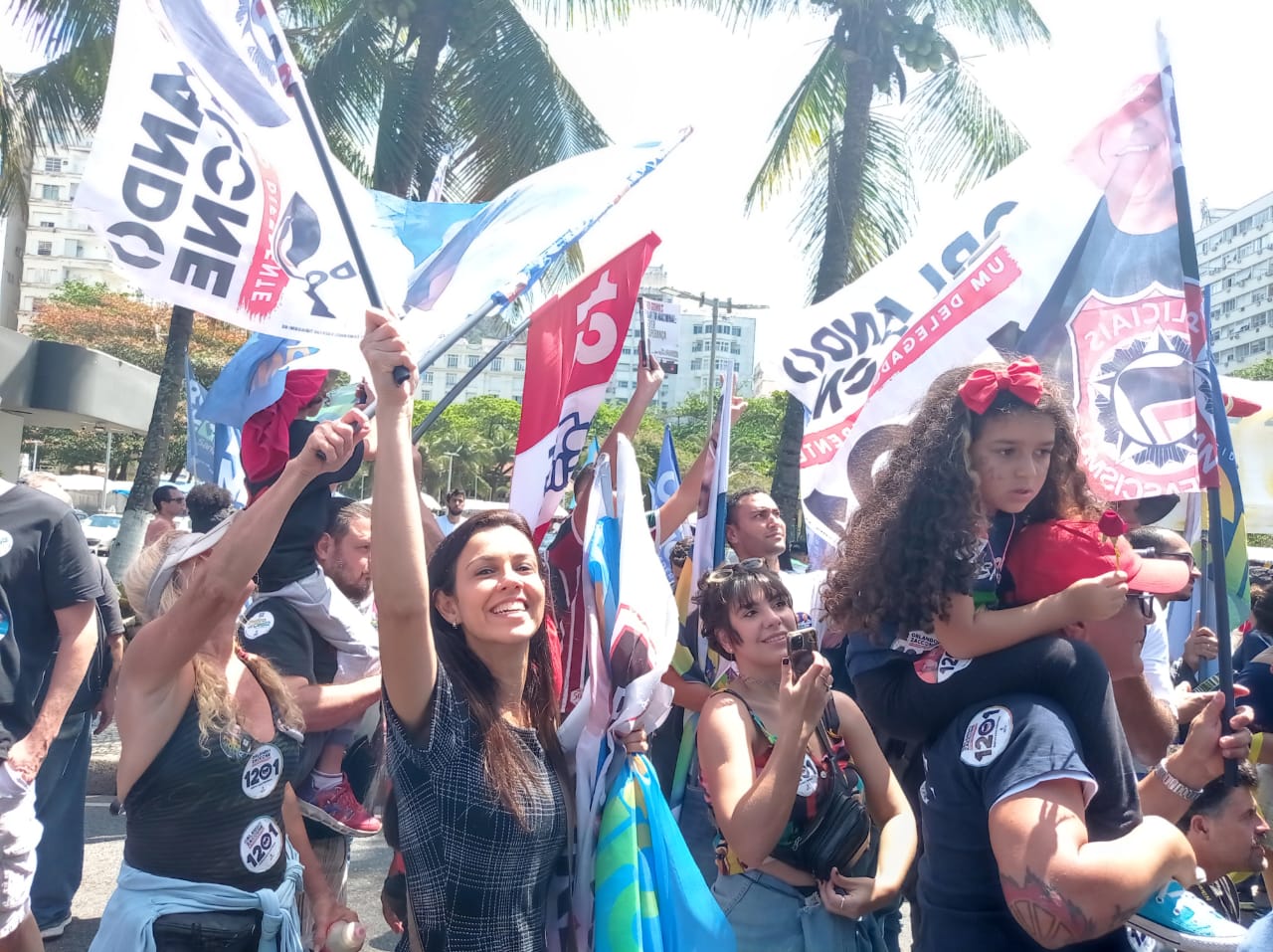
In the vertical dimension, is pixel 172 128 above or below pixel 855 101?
below

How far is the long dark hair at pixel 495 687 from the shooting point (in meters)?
2.22

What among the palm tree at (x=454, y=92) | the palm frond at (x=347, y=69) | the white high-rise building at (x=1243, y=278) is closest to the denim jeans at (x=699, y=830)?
the palm tree at (x=454, y=92)

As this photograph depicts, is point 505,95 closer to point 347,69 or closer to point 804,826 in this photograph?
point 347,69

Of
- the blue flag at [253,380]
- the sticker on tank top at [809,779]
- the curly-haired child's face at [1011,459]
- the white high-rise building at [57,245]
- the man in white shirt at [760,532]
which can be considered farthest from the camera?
the white high-rise building at [57,245]

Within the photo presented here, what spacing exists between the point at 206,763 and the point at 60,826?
233cm

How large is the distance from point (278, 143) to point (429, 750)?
161 centimetres

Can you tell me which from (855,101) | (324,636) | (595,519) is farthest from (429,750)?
(855,101)

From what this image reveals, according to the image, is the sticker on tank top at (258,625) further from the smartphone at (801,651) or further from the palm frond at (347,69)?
the palm frond at (347,69)

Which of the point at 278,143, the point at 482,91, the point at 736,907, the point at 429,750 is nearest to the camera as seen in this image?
the point at 429,750

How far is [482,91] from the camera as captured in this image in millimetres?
11906

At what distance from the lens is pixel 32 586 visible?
3.66 metres

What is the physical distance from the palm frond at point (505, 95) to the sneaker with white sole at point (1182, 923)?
1077cm

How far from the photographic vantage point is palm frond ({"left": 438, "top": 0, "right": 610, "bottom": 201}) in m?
11.8

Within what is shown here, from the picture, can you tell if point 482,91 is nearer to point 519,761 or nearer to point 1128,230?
point 1128,230
